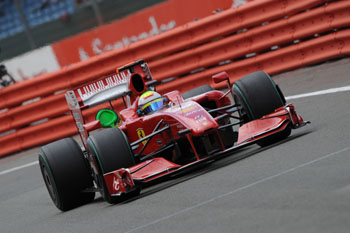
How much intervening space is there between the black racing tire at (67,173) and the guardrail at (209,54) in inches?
237

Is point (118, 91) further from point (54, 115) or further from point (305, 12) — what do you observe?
point (54, 115)

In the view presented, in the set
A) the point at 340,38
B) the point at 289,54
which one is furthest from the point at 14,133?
the point at 340,38

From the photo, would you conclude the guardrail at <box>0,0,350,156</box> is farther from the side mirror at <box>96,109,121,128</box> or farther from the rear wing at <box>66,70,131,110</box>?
the side mirror at <box>96,109,121,128</box>

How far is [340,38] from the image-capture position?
1277cm

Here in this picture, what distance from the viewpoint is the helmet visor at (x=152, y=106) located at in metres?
8.70

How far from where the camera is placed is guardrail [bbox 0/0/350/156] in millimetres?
13195

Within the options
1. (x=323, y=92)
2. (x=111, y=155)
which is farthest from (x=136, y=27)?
(x=111, y=155)

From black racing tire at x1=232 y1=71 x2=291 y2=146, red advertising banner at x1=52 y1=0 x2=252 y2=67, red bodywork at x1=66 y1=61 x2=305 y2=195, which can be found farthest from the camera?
red advertising banner at x1=52 y1=0 x2=252 y2=67

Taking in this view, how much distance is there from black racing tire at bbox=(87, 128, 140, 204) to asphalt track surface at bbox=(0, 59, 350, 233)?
0.15 metres

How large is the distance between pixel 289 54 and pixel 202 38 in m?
1.81

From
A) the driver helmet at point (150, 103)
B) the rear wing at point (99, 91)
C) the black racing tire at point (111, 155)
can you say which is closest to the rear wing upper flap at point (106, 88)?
the rear wing at point (99, 91)

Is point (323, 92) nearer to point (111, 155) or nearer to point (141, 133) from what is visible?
point (141, 133)

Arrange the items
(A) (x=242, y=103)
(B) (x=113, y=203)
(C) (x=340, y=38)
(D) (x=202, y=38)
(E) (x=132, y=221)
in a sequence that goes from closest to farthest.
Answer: (E) (x=132, y=221)
(B) (x=113, y=203)
(A) (x=242, y=103)
(C) (x=340, y=38)
(D) (x=202, y=38)

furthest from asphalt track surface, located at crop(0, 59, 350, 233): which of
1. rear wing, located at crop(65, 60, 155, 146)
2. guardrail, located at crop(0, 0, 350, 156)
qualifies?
guardrail, located at crop(0, 0, 350, 156)
